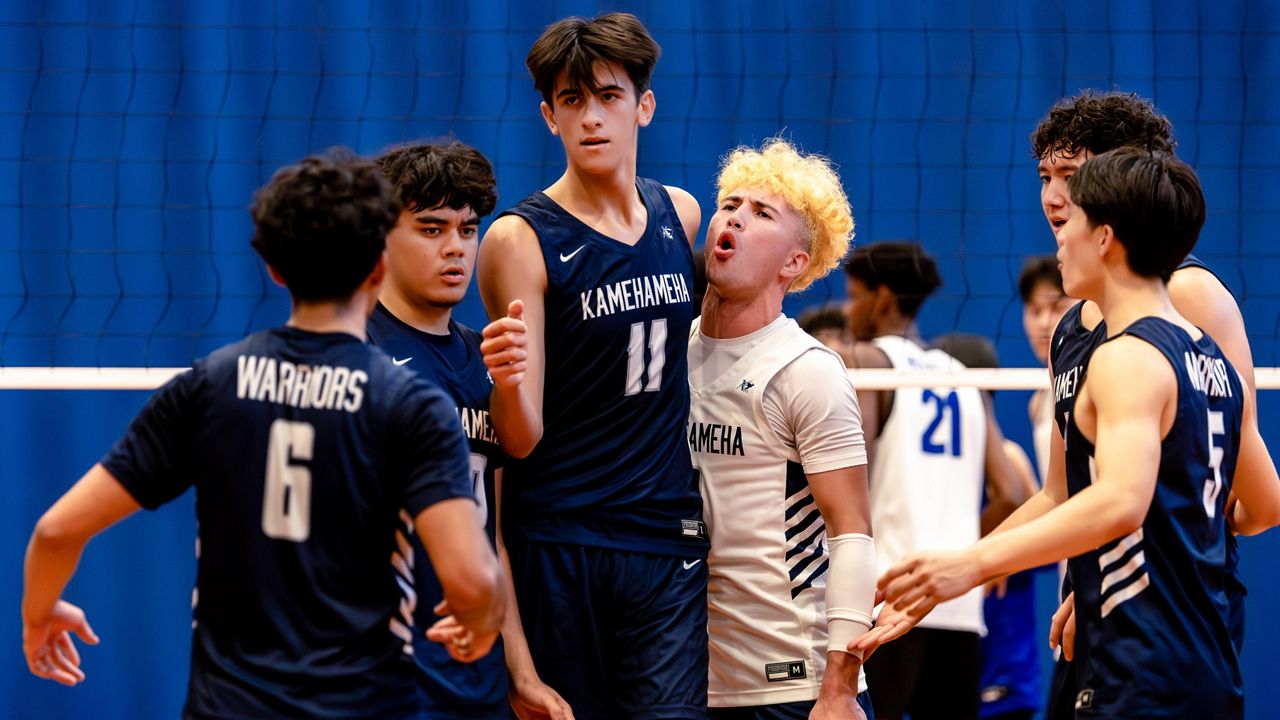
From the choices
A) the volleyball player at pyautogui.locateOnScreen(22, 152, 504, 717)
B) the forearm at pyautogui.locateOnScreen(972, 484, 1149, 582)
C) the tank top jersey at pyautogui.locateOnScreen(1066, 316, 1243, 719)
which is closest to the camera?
the volleyball player at pyautogui.locateOnScreen(22, 152, 504, 717)

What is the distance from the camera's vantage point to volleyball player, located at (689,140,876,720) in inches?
115

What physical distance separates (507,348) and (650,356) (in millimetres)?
504

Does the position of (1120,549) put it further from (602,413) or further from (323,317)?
(323,317)

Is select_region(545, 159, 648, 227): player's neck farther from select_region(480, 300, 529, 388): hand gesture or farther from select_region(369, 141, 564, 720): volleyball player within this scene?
select_region(480, 300, 529, 388): hand gesture

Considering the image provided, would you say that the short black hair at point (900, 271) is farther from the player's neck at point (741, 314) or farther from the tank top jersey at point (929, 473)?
the player's neck at point (741, 314)

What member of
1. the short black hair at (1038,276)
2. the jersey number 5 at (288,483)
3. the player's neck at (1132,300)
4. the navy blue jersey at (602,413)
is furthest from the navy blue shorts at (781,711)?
the short black hair at (1038,276)

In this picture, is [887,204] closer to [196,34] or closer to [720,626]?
[196,34]

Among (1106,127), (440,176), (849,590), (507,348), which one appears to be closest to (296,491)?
(507,348)

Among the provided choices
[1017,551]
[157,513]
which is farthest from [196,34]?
[1017,551]

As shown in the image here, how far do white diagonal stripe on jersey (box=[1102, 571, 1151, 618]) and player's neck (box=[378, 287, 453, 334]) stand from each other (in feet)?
4.54

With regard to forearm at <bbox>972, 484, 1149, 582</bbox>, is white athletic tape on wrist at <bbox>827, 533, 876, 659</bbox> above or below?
below

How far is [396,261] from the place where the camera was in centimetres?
A: 277

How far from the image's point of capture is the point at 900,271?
5.42 meters

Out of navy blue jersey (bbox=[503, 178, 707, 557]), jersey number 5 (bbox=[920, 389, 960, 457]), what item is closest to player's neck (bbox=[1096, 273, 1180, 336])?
navy blue jersey (bbox=[503, 178, 707, 557])
